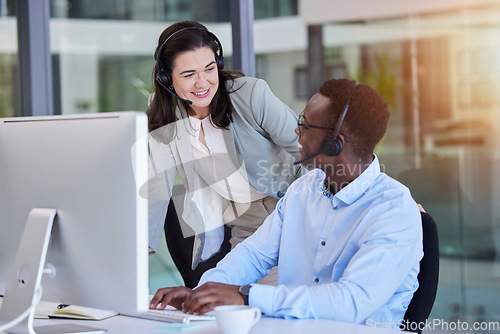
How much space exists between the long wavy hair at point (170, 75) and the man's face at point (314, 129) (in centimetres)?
60

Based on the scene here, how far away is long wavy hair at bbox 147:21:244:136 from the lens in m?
2.13

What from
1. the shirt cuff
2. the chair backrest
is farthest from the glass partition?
the chair backrest

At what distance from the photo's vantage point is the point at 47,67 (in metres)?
3.83

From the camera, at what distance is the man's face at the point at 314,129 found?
1615 millimetres

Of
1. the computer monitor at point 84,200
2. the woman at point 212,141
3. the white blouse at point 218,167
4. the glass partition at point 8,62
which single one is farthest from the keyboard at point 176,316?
the glass partition at point 8,62

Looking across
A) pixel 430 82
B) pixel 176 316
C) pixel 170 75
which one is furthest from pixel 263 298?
pixel 430 82

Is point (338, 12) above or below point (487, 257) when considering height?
above

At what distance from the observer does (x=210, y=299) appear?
1.44 metres

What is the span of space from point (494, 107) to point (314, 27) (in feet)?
3.20

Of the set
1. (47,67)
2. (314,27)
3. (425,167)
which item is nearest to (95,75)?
(47,67)

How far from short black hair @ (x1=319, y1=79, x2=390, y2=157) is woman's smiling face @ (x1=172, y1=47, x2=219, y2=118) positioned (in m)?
0.66

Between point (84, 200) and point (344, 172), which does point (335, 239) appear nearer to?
point (344, 172)

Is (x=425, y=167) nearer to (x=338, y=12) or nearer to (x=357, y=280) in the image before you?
(x=338, y=12)

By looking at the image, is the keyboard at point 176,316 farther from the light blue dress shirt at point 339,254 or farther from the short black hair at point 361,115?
the short black hair at point 361,115
